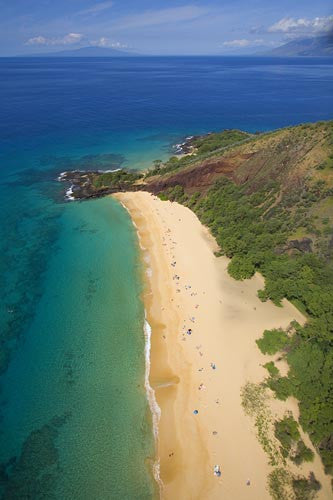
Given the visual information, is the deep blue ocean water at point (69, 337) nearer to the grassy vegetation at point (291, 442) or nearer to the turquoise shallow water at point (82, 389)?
the turquoise shallow water at point (82, 389)

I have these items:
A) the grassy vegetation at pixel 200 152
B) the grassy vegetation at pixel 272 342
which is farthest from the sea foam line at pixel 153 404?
the grassy vegetation at pixel 200 152

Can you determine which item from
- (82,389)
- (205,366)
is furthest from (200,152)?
(82,389)

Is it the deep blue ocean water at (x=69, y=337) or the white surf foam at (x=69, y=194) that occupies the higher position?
the white surf foam at (x=69, y=194)

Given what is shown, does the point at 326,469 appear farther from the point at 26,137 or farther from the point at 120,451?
the point at 26,137

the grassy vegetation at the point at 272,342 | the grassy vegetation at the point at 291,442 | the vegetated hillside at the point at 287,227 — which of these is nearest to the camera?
the grassy vegetation at the point at 291,442

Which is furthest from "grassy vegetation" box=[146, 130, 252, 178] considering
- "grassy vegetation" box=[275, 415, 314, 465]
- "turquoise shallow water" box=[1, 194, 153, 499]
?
"grassy vegetation" box=[275, 415, 314, 465]

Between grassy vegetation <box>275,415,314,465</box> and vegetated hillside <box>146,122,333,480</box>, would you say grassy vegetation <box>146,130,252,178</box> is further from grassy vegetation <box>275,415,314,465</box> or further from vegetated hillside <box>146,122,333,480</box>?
grassy vegetation <box>275,415,314,465</box>
